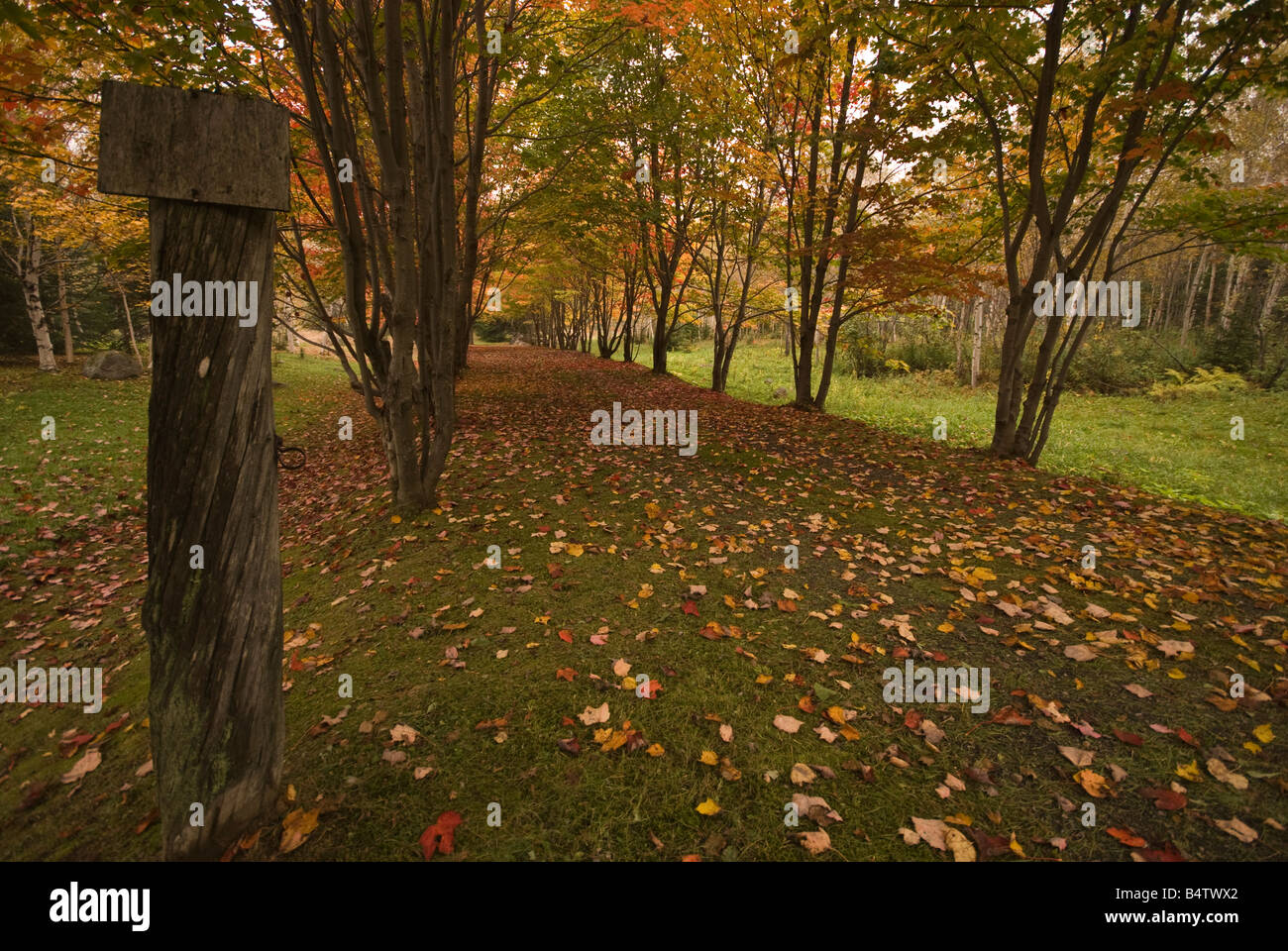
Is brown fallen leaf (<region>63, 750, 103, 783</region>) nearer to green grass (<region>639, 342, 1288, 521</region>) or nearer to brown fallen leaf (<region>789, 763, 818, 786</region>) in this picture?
brown fallen leaf (<region>789, 763, 818, 786</region>)

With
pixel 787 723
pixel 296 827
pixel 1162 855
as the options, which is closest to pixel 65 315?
pixel 296 827

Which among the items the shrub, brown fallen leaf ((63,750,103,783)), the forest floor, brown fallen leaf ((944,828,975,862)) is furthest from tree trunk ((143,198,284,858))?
the shrub

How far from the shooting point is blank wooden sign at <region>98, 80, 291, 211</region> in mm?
1720

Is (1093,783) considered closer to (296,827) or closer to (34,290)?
(296,827)

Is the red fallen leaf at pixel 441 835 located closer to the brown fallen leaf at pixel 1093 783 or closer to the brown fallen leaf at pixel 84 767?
the brown fallen leaf at pixel 84 767

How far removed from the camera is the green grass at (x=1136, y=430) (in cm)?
930

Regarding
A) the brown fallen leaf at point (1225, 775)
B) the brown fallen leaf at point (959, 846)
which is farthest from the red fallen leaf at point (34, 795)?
the brown fallen leaf at point (1225, 775)

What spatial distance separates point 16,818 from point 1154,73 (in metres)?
13.1

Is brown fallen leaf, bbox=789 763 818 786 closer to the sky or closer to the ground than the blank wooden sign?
closer to the ground

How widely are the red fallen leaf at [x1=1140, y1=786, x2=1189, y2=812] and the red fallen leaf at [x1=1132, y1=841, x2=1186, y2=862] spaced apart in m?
0.24

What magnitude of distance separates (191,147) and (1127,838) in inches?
191

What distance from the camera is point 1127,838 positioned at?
2.32 m

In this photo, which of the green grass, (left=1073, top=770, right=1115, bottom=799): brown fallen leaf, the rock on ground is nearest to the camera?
(left=1073, top=770, right=1115, bottom=799): brown fallen leaf

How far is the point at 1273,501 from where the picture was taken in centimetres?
849
